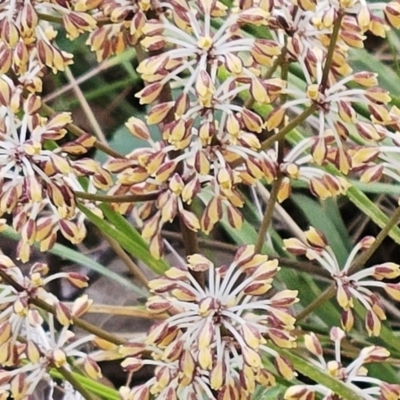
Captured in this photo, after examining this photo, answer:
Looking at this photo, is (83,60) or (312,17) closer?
(312,17)

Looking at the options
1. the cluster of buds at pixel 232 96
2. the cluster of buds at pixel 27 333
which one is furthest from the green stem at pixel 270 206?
the cluster of buds at pixel 27 333

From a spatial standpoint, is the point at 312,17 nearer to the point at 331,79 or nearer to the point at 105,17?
the point at 331,79

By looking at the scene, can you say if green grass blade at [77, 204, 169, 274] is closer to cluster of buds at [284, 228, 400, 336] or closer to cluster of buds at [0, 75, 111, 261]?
cluster of buds at [0, 75, 111, 261]

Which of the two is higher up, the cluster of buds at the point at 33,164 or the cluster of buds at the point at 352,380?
the cluster of buds at the point at 33,164

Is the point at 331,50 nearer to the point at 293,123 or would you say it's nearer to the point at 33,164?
the point at 293,123

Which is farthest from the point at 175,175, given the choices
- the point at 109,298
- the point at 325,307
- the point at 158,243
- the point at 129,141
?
the point at 109,298

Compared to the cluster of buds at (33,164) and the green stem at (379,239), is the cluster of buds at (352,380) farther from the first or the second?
the cluster of buds at (33,164)
